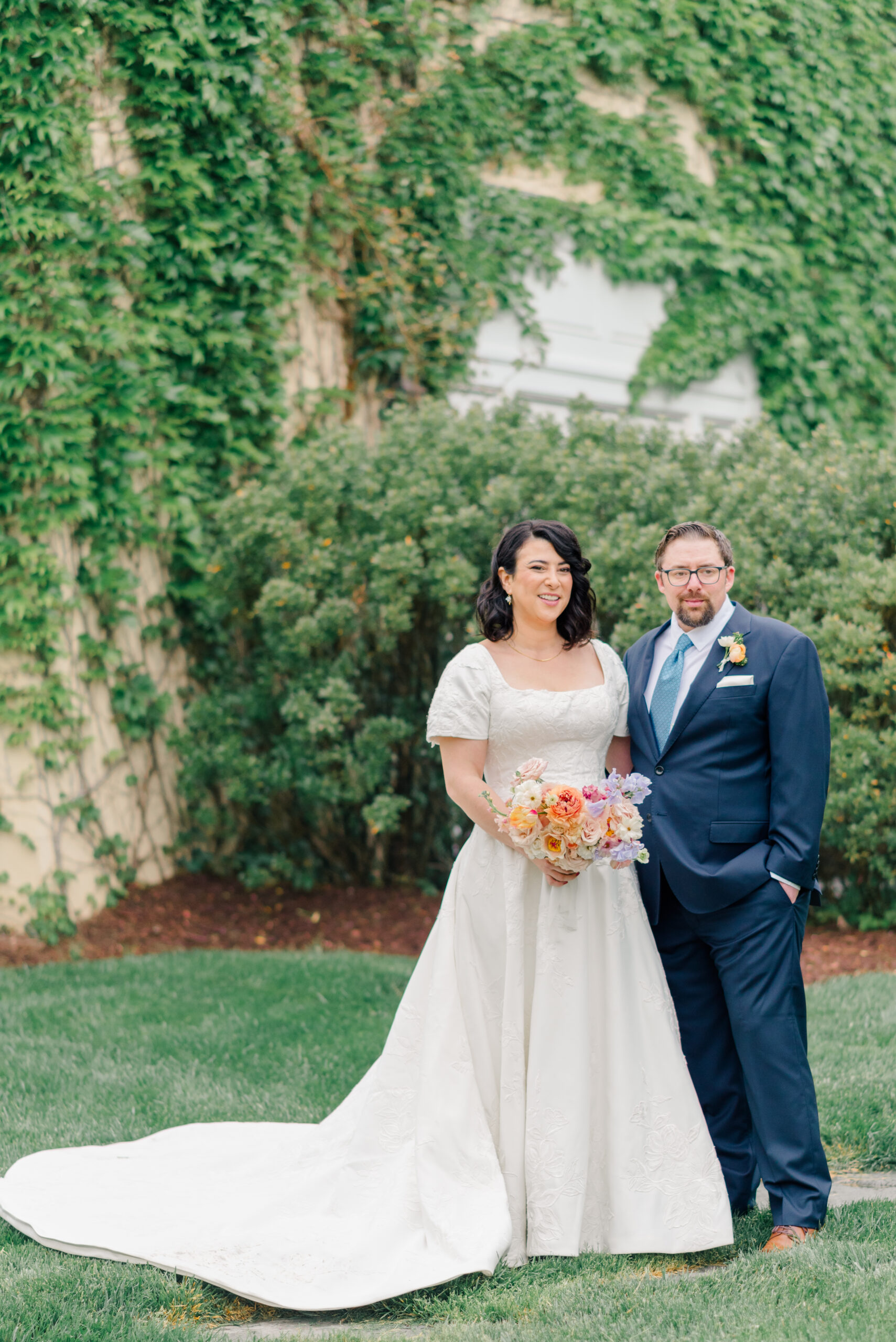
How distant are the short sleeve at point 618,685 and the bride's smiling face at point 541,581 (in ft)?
0.66

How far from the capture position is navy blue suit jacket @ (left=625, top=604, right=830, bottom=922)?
3383mm

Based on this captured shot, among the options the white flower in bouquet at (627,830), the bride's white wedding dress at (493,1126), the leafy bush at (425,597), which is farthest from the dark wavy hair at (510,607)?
the leafy bush at (425,597)

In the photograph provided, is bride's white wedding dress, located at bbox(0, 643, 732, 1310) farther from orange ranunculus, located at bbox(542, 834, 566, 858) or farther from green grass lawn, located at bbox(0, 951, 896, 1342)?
orange ranunculus, located at bbox(542, 834, 566, 858)

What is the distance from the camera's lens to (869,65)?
10.7 m

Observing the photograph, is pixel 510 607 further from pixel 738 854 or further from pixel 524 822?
pixel 738 854

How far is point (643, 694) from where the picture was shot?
3.70 m

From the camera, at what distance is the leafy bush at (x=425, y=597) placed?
6.45 m

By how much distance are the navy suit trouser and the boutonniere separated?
0.60 meters

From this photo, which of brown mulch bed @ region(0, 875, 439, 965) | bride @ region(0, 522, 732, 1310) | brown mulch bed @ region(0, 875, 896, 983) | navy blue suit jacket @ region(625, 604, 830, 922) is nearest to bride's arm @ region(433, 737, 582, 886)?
bride @ region(0, 522, 732, 1310)

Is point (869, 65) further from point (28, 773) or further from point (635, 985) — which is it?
point (635, 985)

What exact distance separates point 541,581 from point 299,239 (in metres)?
5.32

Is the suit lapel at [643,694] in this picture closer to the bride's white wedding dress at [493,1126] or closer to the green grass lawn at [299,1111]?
the bride's white wedding dress at [493,1126]

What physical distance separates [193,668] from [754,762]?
4.90m

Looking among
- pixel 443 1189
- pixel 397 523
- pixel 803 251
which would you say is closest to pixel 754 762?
pixel 443 1189
